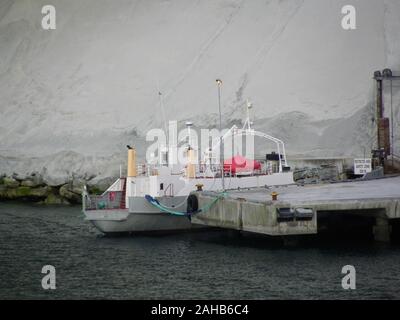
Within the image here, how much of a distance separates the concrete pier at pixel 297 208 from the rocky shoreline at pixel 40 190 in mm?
18326

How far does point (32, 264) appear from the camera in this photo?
22.4 m

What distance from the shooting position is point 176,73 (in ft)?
168

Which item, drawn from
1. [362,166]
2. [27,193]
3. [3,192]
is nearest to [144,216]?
[362,166]

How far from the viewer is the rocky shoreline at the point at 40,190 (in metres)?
44.5

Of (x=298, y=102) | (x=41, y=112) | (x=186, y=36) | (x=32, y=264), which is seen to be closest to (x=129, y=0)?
(x=186, y=36)

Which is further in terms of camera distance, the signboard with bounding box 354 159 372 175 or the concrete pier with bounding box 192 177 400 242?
the signboard with bounding box 354 159 372 175

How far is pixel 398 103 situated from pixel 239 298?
→ 2812cm

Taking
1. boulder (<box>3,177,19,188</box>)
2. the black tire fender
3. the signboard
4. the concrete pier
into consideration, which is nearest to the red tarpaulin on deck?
the concrete pier

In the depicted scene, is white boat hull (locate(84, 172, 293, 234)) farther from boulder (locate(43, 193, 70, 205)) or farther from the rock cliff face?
the rock cliff face

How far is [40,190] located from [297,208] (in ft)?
87.2

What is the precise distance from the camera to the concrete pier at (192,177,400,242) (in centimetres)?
2283

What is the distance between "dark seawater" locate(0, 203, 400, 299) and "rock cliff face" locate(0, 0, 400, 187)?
19.2 metres

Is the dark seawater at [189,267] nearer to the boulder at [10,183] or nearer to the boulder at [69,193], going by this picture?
the boulder at [69,193]
